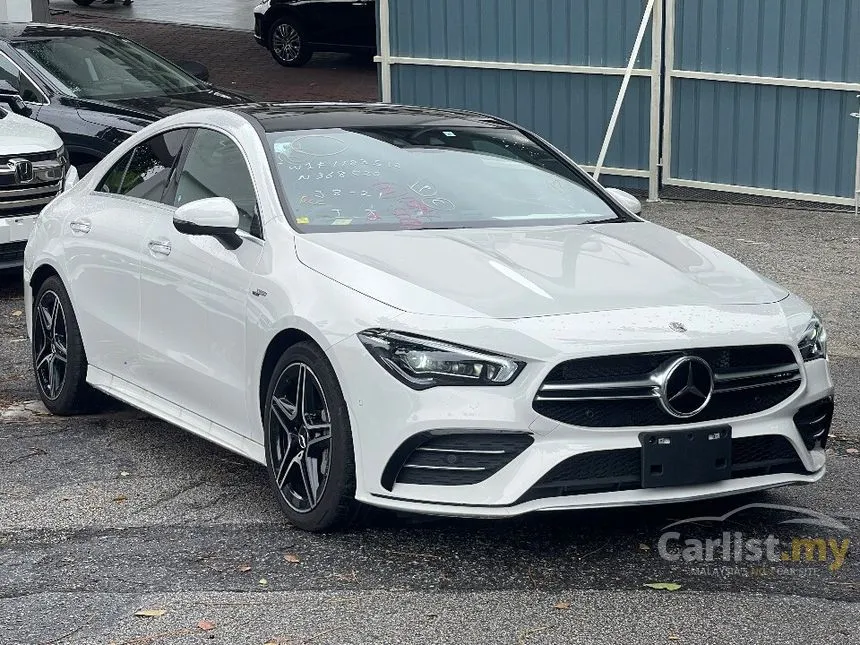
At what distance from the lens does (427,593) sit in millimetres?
4965

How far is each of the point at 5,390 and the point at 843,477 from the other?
446cm

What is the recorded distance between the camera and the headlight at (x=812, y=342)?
5.37m

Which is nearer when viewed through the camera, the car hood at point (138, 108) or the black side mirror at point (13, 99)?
the car hood at point (138, 108)

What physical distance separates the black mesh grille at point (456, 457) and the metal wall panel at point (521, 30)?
9.14 meters

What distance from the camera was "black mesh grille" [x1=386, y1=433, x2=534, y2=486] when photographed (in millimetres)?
4953

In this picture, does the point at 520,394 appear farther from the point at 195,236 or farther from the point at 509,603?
the point at 195,236

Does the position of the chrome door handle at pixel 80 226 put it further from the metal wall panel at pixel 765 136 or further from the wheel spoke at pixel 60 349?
the metal wall panel at pixel 765 136

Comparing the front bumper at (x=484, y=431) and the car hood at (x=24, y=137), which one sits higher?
the car hood at (x=24, y=137)

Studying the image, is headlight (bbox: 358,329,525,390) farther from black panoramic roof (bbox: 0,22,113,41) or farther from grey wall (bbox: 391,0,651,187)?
black panoramic roof (bbox: 0,22,113,41)

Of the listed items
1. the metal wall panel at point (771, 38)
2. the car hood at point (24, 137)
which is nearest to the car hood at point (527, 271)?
the car hood at point (24, 137)

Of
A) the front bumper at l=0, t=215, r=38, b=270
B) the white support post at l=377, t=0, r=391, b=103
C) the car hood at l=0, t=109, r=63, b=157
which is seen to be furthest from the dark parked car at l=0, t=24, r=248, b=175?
the white support post at l=377, t=0, r=391, b=103

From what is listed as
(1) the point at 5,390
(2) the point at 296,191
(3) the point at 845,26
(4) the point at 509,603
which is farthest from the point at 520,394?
(3) the point at 845,26

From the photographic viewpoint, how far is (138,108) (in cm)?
1227

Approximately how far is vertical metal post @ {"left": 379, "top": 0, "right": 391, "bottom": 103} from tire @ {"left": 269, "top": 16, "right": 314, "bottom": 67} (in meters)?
9.66
